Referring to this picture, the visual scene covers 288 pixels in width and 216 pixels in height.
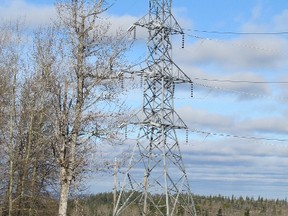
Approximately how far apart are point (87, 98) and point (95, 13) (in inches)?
114

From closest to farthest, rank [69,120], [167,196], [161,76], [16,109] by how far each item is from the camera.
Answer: [69,120] → [167,196] → [161,76] → [16,109]

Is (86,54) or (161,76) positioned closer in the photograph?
(86,54)

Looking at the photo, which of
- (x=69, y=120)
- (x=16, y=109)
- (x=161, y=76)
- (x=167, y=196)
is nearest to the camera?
(x=69, y=120)

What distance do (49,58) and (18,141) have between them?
6741 mm

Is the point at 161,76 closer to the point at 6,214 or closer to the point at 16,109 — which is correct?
the point at 16,109

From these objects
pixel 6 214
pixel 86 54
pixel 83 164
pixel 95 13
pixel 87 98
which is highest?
pixel 95 13

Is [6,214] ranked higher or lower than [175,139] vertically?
lower

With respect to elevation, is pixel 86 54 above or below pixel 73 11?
below

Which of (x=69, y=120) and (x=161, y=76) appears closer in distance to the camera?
(x=69, y=120)

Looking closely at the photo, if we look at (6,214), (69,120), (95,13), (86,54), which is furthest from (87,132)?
(6,214)

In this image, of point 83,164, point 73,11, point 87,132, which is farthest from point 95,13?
point 83,164

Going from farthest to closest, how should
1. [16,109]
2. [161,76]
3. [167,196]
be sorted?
[16,109], [161,76], [167,196]

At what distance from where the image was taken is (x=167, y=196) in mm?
19344

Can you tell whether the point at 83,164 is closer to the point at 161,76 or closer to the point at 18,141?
the point at 161,76
